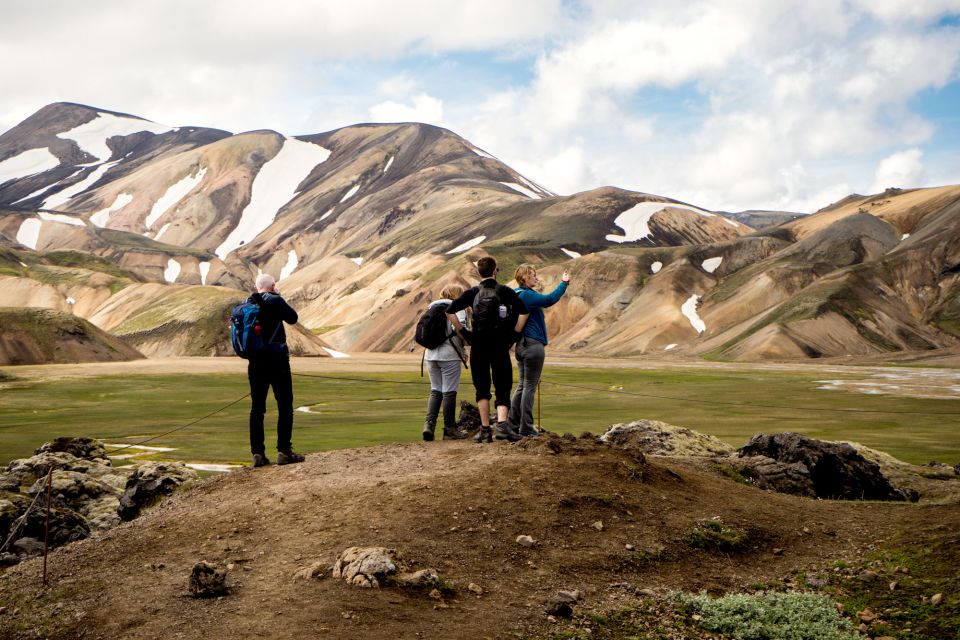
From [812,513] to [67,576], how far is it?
1000 centimetres

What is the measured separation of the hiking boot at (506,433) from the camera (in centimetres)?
1438

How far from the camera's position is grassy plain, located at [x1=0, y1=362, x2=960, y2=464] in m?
32.2

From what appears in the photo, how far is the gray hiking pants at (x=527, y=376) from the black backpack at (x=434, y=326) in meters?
1.39

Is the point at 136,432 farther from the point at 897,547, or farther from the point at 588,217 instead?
the point at 588,217

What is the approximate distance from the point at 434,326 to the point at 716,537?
6.27 m

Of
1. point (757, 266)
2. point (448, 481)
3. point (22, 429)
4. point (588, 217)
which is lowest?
point (22, 429)

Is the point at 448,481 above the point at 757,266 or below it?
below

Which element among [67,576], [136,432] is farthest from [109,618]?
[136,432]

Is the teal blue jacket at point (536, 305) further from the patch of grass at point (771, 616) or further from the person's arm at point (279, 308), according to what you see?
the patch of grass at point (771, 616)

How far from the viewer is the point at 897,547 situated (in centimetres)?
1095

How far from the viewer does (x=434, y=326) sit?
15.3 m

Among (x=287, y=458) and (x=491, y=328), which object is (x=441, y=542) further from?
(x=287, y=458)

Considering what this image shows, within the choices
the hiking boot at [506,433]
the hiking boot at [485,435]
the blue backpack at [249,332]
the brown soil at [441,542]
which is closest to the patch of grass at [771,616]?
the brown soil at [441,542]

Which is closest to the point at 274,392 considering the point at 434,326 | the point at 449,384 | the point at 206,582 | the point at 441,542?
the point at 434,326
